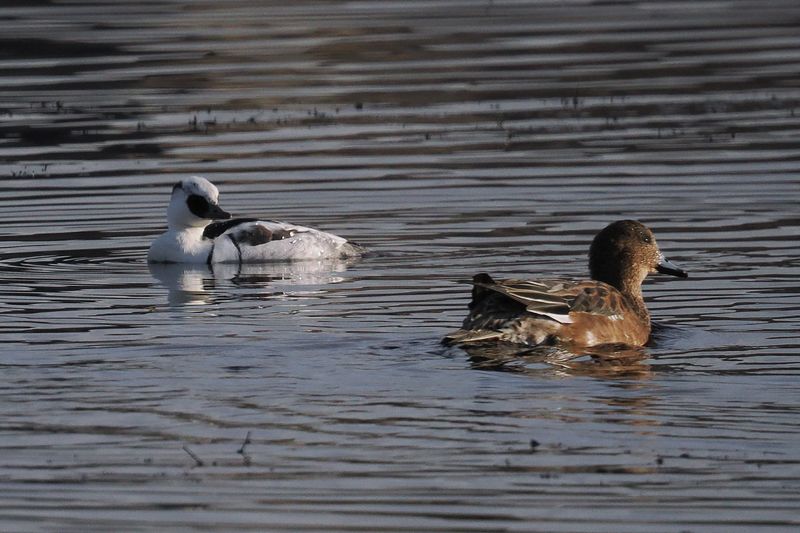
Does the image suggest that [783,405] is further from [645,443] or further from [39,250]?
[39,250]

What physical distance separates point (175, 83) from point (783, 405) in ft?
54.9

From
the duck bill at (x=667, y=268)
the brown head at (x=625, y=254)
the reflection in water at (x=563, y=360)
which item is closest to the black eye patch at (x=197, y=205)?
the brown head at (x=625, y=254)

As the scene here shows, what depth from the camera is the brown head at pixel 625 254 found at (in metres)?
12.2

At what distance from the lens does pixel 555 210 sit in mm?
16359

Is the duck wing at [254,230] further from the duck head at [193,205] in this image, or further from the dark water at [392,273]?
the dark water at [392,273]

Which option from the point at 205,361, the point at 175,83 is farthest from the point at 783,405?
the point at 175,83

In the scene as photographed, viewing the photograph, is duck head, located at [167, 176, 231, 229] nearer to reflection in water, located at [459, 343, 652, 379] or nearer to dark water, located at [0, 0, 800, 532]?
dark water, located at [0, 0, 800, 532]

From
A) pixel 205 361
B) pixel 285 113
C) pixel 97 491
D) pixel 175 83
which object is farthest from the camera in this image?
pixel 175 83

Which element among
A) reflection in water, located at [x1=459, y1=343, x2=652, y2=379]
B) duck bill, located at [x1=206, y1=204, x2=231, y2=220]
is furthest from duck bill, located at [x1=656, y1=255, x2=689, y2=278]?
duck bill, located at [x1=206, y1=204, x2=231, y2=220]

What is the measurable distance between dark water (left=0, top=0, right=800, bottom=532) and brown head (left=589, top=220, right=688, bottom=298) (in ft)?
1.21

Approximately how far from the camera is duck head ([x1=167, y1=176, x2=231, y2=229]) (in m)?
15.9

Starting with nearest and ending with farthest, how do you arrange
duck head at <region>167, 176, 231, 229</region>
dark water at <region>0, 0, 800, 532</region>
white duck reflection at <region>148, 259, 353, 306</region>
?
dark water at <region>0, 0, 800, 532</region> < white duck reflection at <region>148, 259, 353, 306</region> < duck head at <region>167, 176, 231, 229</region>

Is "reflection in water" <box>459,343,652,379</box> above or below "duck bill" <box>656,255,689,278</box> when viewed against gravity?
below

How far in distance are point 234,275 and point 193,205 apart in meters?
1.11
